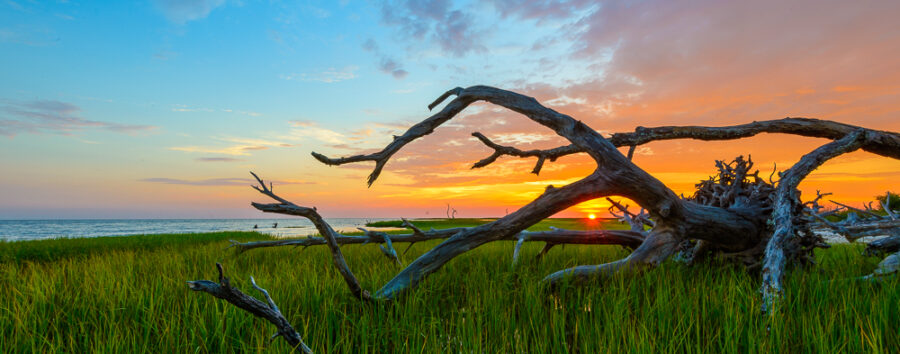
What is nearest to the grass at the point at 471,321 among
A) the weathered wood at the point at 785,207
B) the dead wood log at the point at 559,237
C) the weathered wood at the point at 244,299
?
the weathered wood at the point at 785,207

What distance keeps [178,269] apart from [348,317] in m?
3.89

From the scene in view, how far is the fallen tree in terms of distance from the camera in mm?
3729

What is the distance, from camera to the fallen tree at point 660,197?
373 centimetres

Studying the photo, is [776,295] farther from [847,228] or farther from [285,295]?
[285,295]

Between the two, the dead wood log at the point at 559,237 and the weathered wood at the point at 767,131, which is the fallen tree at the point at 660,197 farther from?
the dead wood log at the point at 559,237

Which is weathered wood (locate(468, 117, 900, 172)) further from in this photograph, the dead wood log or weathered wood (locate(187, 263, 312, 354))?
weathered wood (locate(187, 263, 312, 354))

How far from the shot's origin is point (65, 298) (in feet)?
11.6

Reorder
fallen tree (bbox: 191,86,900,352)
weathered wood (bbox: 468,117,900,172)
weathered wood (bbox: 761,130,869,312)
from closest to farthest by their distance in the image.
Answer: weathered wood (bbox: 761,130,869,312) < fallen tree (bbox: 191,86,900,352) < weathered wood (bbox: 468,117,900,172)

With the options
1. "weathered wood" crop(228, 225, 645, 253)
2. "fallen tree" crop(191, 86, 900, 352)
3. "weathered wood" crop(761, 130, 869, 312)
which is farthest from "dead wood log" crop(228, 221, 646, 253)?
"weathered wood" crop(761, 130, 869, 312)

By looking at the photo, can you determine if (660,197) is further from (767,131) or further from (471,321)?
(471,321)

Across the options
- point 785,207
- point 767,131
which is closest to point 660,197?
point 785,207

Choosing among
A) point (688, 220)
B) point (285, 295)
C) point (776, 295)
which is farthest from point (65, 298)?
point (688, 220)

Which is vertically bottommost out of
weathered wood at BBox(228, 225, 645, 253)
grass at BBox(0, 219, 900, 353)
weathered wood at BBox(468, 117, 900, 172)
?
grass at BBox(0, 219, 900, 353)

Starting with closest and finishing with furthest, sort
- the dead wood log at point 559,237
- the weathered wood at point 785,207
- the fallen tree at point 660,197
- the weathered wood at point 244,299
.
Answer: the weathered wood at point 244,299 → the weathered wood at point 785,207 → the fallen tree at point 660,197 → the dead wood log at point 559,237
